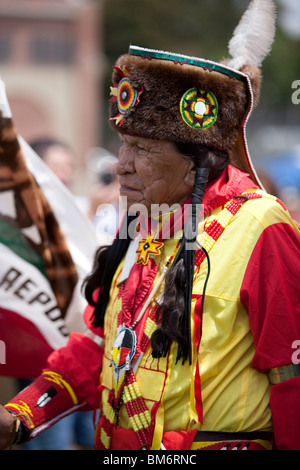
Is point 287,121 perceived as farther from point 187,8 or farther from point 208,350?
point 208,350

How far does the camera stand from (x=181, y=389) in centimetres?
201

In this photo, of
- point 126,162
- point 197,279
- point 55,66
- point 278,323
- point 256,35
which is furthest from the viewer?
point 55,66

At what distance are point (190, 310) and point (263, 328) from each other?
0.25 meters

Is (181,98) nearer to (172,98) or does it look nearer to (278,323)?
(172,98)

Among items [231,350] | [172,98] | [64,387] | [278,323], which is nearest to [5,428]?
[64,387]

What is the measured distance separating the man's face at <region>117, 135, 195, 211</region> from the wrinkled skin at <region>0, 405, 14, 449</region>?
89 centimetres

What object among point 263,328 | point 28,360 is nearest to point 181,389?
point 263,328

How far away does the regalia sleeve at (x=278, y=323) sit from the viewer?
1948mm

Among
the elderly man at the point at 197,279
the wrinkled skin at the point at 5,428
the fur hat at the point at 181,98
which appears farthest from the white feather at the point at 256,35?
the wrinkled skin at the point at 5,428

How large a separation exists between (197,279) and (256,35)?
100 centimetres

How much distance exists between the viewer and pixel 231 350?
2020 millimetres

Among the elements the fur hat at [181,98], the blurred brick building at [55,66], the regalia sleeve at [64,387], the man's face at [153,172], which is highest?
the fur hat at [181,98]

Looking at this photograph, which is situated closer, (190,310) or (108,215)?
(190,310)

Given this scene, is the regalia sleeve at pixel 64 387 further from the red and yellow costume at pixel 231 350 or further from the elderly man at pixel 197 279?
the red and yellow costume at pixel 231 350
